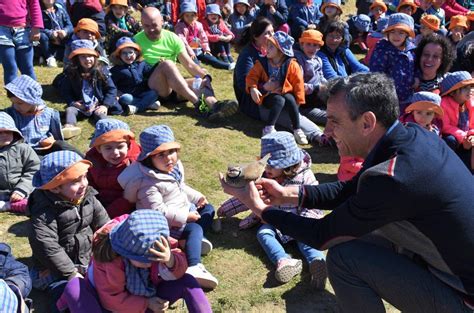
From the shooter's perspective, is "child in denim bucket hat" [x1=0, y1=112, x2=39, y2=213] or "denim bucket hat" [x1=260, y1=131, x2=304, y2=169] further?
A: "child in denim bucket hat" [x1=0, y1=112, x2=39, y2=213]

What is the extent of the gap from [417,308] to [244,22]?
844 cm

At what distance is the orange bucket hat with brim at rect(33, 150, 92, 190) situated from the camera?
3596 millimetres

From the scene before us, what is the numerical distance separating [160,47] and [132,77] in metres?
0.61

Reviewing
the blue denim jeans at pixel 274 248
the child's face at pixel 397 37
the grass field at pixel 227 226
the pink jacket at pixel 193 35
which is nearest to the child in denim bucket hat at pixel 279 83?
the grass field at pixel 227 226

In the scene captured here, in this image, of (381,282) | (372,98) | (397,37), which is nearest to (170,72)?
(397,37)

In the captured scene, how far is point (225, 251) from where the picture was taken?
14.3 ft

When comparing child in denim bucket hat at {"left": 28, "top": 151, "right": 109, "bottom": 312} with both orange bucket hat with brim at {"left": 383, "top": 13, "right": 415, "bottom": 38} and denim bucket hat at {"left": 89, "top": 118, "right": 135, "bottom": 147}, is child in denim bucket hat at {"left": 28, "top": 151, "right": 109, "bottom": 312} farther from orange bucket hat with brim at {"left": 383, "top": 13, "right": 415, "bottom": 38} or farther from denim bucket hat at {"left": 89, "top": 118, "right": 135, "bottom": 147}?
orange bucket hat with brim at {"left": 383, "top": 13, "right": 415, "bottom": 38}

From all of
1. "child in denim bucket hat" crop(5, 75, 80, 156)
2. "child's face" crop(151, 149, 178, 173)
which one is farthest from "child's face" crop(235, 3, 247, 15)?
"child's face" crop(151, 149, 178, 173)

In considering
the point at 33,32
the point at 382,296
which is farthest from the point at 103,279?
the point at 33,32

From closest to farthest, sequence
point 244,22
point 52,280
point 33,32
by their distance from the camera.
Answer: point 52,280
point 33,32
point 244,22

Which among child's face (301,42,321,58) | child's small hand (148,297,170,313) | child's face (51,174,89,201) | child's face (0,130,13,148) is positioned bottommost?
→ child's small hand (148,297,170,313)

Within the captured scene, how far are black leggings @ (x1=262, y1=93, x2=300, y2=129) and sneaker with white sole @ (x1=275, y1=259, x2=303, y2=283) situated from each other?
9.13 feet

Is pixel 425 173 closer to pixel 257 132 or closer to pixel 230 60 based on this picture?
pixel 257 132

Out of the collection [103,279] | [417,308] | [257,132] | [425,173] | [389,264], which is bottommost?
[257,132]
